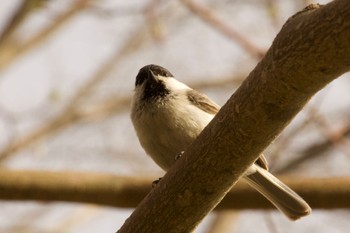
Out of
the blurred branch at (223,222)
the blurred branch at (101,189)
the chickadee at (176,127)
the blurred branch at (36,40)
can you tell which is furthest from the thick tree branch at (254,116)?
the blurred branch at (36,40)

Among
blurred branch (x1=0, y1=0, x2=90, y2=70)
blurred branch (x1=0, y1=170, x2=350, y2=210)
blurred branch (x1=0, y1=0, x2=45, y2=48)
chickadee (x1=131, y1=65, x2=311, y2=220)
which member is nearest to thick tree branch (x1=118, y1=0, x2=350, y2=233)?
chickadee (x1=131, y1=65, x2=311, y2=220)

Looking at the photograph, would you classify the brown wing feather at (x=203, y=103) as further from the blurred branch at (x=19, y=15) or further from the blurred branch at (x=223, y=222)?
the blurred branch at (x=223, y=222)

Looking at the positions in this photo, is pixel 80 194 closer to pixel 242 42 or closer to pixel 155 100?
pixel 155 100

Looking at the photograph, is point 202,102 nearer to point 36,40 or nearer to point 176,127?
point 176,127

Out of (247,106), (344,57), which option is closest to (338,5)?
(344,57)

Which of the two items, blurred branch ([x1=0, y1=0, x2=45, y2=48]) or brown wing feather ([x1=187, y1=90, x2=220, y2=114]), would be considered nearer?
brown wing feather ([x1=187, y1=90, x2=220, y2=114])

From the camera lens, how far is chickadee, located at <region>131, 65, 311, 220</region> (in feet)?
11.4

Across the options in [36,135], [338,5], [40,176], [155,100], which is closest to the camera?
[338,5]

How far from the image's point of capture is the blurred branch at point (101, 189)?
3.83 metres

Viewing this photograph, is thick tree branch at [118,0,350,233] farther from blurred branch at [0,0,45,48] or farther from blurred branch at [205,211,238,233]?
blurred branch at [205,211,238,233]

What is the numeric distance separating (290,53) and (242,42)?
2.00 meters

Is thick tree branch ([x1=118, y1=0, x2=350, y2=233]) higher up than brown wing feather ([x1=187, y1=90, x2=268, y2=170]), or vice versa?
brown wing feather ([x1=187, y1=90, x2=268, y2=170])

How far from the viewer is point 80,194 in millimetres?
3977

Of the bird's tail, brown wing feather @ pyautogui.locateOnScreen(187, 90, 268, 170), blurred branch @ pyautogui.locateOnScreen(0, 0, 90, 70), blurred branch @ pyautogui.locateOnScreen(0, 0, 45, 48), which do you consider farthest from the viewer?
blurred branch @ pyautogui.locateOnScreen(0, 0, 90, 70)
